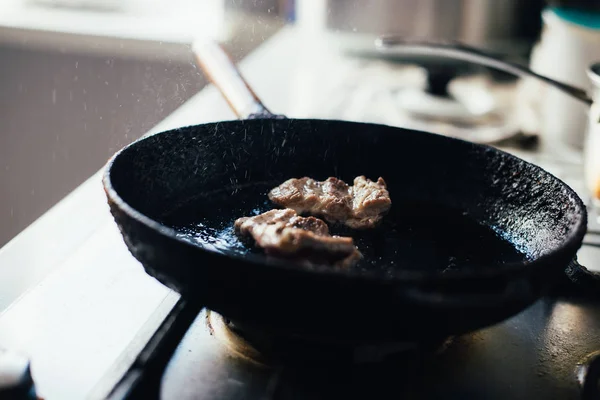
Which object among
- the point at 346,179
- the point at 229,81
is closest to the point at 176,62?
the point at 229,81

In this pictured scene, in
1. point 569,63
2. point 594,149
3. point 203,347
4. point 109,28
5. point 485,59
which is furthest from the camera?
point 109,28

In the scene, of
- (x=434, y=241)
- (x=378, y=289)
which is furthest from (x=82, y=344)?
(x=434, y=241)

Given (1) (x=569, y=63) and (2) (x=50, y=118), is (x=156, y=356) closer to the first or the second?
(1) (x=569, y=63)

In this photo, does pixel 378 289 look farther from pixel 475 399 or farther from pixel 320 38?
pixel 320 38

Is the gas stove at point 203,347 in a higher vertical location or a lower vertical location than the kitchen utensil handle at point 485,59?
lower

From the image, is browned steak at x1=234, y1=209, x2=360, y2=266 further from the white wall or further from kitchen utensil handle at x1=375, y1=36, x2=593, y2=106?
the white wall

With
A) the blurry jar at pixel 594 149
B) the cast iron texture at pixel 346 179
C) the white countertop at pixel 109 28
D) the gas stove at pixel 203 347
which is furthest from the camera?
the white countertop at pixel 109 28

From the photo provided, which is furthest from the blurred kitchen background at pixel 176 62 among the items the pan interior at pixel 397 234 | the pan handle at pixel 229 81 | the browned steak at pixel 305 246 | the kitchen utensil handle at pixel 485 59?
the browned steak at pixel 305 246

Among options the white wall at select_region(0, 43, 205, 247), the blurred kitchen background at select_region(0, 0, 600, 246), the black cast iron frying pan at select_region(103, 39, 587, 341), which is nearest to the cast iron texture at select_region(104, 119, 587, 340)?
the black cast iron frying pan at select_region(103, 39, 587, 341)

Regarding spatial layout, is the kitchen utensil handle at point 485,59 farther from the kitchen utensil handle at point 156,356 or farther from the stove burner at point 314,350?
the kitchen utensil handle at point 156,356
